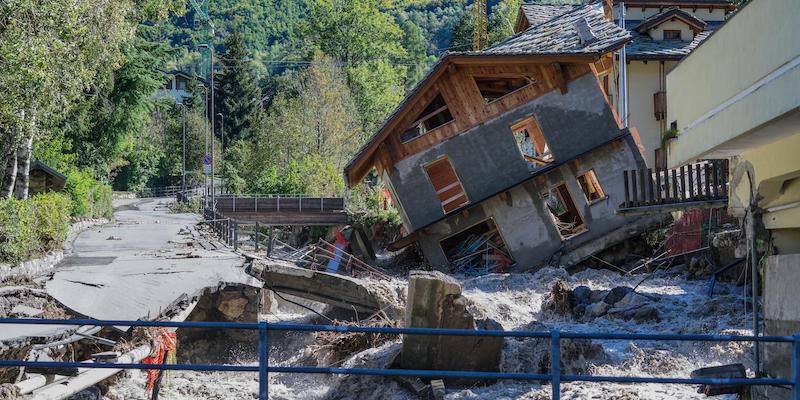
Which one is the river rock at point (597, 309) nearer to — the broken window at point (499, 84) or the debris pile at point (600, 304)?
the debris pile at point (600, 304)

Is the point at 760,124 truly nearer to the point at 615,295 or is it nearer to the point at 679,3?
the point at 615,295

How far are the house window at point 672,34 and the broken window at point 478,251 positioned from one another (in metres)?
18.9

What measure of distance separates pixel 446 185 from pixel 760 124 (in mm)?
27646

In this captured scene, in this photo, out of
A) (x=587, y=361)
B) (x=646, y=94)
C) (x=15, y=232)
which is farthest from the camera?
(x=646, y=94)

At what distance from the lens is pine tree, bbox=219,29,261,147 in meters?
98.6

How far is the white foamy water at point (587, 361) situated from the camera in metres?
12.8

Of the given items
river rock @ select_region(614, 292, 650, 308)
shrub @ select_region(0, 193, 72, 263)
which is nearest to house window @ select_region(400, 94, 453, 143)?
shrub @ select_region(0, 193, 72, 263)

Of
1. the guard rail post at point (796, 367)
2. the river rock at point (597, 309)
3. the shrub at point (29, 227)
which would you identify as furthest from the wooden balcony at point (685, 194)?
the shrub at point (29, 227)

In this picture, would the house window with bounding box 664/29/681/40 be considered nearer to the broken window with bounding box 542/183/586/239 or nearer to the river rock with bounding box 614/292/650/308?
the broken window with bounding box 542/183/586/239

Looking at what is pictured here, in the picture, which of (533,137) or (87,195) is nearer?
(533,137)

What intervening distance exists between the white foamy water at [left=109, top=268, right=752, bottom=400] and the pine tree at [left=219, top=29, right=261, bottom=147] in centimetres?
7833

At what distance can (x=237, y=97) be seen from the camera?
3922 inches

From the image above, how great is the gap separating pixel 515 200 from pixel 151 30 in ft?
82.8

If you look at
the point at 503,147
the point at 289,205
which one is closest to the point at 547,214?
the point at 503,147
